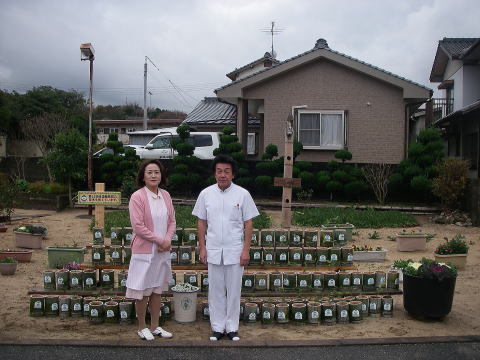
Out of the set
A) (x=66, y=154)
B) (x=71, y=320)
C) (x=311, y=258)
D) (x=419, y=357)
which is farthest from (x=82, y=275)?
(x=66, y=154)

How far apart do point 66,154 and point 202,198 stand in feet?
38.0

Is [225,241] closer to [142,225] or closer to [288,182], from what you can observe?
[142,225]

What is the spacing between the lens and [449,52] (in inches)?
911

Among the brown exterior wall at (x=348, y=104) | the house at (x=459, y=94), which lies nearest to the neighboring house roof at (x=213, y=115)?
the brown exterior wall at (x=348, y=104)

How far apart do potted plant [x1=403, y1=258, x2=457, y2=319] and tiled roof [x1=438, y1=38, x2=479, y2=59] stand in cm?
1884

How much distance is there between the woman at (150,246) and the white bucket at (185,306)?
0.44 meters

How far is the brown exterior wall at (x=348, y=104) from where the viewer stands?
17.3m

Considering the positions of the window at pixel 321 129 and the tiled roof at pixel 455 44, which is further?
the tiled roof at pixel 455 44

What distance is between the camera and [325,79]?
17656 millimetres

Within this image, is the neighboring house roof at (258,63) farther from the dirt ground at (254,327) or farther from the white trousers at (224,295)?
the white trousers at (224,295)

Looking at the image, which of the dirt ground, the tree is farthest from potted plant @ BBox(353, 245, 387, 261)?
the tree

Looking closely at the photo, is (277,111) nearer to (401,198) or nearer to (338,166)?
(338,166)

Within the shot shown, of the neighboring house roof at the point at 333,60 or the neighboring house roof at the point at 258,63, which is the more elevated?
the neighboring house roof at the point at 258,63

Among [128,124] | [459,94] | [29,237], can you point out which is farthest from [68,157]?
[128,124]
